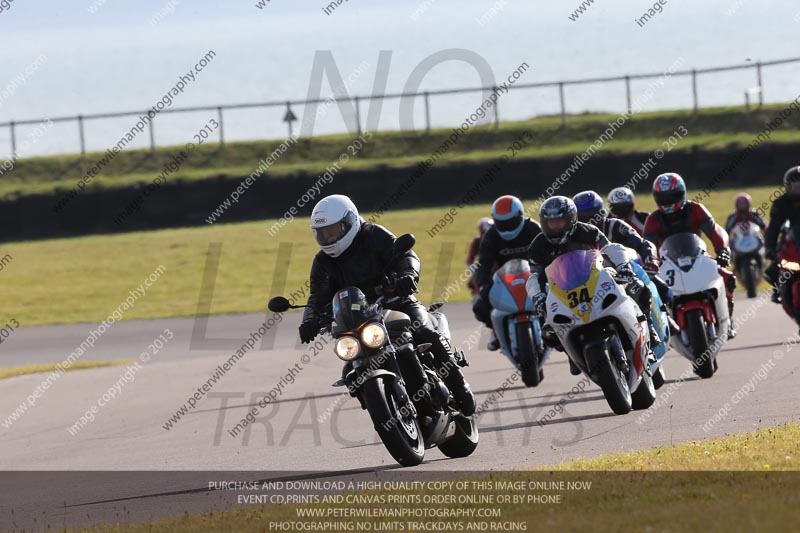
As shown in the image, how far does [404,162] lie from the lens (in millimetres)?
35219

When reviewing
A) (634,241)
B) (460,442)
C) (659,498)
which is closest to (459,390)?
(460,442)

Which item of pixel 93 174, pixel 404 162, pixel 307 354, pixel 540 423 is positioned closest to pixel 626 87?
pixel 404 162

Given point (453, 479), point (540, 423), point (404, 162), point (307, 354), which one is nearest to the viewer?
point (453, 479)

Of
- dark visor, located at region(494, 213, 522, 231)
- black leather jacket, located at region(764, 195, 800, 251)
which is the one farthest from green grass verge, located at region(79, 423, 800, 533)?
black leather jacket, located at region(764, 195, 800, 251)

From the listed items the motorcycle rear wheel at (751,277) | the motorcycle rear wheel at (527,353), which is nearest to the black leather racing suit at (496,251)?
the motorcycle rear wheel at (527,353)

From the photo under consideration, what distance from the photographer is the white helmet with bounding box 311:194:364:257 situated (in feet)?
31.2

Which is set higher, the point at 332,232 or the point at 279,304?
the point at 332,232

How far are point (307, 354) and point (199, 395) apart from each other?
350 centimetres

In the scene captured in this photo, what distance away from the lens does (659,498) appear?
Result: 7.11 m

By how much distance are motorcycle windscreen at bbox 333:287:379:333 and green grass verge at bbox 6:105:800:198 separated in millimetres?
25348

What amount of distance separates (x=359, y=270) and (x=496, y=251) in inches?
190

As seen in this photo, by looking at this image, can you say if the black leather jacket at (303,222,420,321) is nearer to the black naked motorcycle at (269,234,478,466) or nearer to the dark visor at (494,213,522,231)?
the black naked motorcycle at (269,234,478,466)

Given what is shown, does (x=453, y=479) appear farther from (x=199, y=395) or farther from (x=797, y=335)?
(x=797, y=335)

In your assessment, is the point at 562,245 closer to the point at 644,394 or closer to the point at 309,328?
the point at 644,394
